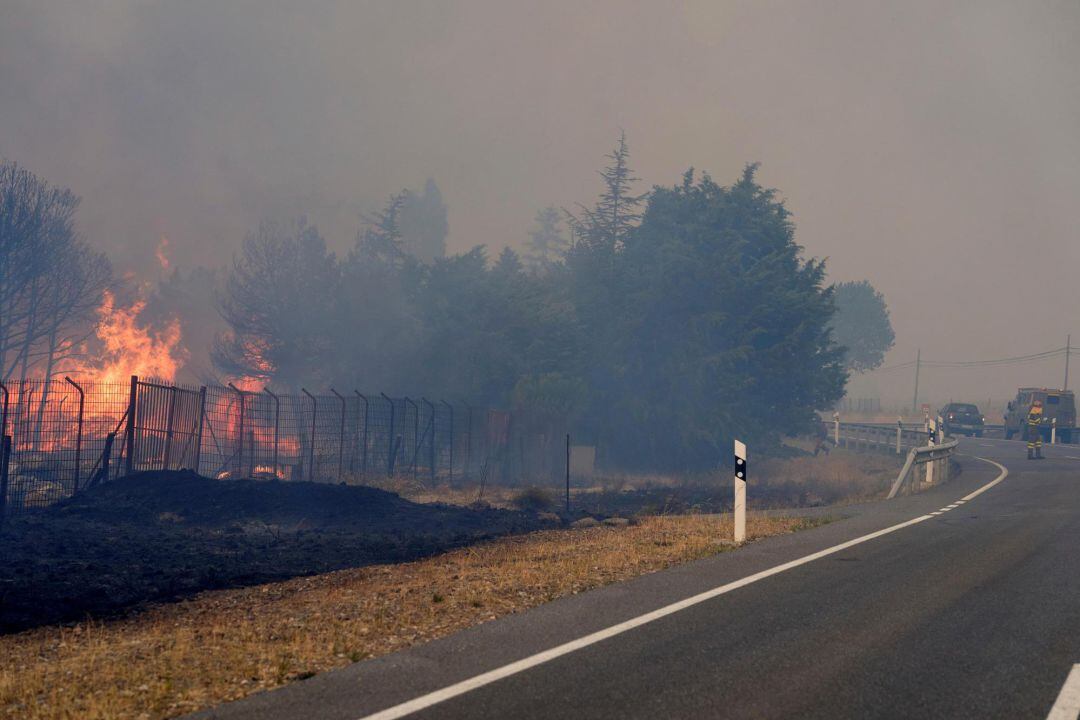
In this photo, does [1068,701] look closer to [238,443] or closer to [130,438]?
[130,438]

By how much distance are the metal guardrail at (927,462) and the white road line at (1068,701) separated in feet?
55.0

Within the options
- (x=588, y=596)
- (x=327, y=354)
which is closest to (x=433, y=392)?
(x=327, y=354)

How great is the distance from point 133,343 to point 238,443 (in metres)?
43.8

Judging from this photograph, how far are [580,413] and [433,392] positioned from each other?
850cm

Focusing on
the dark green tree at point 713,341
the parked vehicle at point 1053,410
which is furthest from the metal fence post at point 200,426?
the parked vehicle at point 1053,410

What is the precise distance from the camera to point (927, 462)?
26.8 m

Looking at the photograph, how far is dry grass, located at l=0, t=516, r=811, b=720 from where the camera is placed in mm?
6387

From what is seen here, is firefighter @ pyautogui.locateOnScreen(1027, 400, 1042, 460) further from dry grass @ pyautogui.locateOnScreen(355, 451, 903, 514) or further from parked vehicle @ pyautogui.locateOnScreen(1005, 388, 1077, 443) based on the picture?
parked vehicle @ pyautogui.locateOnScreen(1005, 388, 1077, 443)

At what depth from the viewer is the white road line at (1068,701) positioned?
558 centimetres

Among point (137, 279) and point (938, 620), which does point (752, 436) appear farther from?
point (137, 279)

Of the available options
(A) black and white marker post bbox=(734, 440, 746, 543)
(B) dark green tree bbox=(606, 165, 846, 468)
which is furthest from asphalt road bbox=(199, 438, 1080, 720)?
(B) dark green tree bbox=(606, 165, 846, 468)

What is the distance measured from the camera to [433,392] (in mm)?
47500

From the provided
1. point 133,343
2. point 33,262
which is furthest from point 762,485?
point 133,343

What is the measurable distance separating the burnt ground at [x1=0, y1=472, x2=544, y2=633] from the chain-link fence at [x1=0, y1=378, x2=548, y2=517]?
1.78 meters
